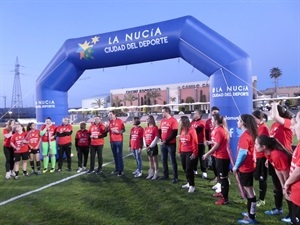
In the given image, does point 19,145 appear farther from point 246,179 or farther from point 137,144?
point 246,179

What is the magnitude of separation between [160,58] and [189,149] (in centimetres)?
388

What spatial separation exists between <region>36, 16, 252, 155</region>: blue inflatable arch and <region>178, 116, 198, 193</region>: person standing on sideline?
5.98 feet

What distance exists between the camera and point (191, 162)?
6.59 metres

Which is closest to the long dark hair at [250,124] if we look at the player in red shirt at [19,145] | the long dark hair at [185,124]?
the long dark hair at [185,124]

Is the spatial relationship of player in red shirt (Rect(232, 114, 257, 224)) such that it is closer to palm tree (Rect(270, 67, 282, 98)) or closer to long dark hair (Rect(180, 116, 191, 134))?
long dark hair (Rect(180, 116, 191, 134))

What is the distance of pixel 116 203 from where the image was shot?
6051 millimetres

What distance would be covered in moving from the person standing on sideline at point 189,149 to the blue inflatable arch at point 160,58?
1.82 meters

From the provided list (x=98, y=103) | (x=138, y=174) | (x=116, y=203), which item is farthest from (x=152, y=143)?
(x=98, y=103)

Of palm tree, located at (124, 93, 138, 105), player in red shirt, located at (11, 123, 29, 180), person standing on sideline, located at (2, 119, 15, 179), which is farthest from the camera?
palm tree, located at (124, 93, 138, 105)

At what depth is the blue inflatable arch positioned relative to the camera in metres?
8.11

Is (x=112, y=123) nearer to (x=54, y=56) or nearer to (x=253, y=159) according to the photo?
(x=54, y=56)

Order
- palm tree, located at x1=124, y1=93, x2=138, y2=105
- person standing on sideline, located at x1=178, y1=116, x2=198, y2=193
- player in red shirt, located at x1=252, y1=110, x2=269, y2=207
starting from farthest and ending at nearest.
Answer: palm tree, located at x1=124, y1=93, x2=138, y2=105 < person standing on sideline, located at x1=178, y1=116, x2=198, y2=193 < player in red shirt, located at x1=252, y1=110, x2=269, y2=207

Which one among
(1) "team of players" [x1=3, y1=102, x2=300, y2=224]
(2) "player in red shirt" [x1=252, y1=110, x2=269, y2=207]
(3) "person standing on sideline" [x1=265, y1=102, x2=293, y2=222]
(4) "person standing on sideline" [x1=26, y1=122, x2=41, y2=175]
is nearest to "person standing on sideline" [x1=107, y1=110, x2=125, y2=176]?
(1) "team of players" [x1=3, y1=102, x2=300, y2=224]

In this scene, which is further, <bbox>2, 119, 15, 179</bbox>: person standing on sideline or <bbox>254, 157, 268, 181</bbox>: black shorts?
<bbox>2, 119, 15, 179</bbox>: person standing on sideline
